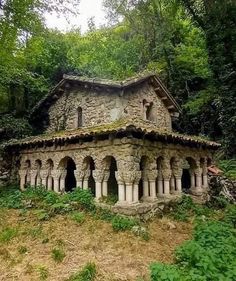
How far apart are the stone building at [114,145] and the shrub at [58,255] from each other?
3.09 meters

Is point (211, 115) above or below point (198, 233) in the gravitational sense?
above

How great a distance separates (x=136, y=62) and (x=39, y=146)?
16.6m

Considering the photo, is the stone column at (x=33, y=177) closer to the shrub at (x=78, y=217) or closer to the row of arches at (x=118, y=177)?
the row of arches at (x=118, y=177)

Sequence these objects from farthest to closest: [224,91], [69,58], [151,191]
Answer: [69,58]
[224,91]
[151,191]

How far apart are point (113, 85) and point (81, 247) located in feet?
21.9

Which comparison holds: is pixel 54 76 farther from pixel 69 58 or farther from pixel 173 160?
pixel 173 160

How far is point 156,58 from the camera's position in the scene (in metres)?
26.1

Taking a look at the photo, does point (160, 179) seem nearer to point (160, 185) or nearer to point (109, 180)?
point (160, 185)

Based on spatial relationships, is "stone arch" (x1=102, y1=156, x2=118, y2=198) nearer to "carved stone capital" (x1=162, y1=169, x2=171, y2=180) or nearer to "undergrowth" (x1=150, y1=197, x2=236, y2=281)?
"carved stone capital" (x1=162, y1=169, x2=171, y2=180)

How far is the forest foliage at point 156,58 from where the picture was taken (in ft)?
50.8

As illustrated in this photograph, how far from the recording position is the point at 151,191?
11945 mm

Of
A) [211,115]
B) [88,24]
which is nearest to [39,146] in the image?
[211,115]

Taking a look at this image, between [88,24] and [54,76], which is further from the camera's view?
[88,24]

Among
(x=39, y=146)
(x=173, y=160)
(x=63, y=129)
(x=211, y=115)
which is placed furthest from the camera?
(x=211, y=115)
